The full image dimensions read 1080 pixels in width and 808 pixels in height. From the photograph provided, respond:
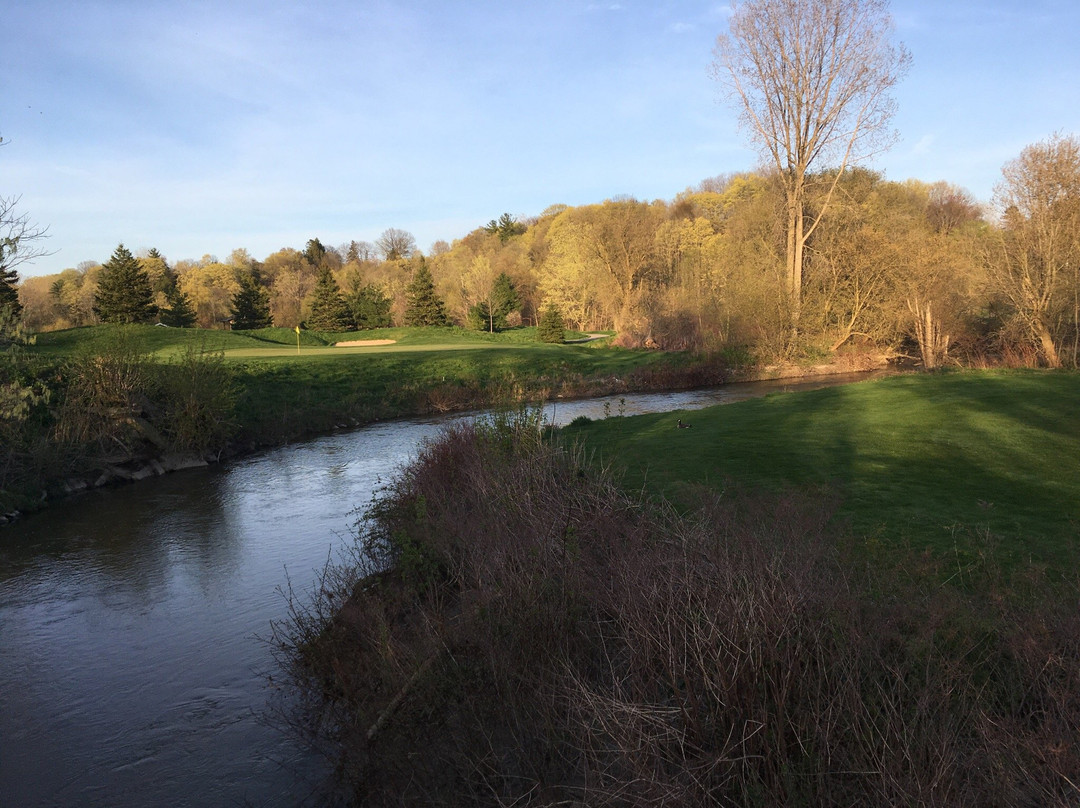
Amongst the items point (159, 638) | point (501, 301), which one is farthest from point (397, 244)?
point (159, 638)

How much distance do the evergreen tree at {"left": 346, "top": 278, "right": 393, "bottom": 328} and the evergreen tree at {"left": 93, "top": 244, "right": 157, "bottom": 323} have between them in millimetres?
16908

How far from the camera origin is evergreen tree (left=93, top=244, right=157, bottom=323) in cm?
4789

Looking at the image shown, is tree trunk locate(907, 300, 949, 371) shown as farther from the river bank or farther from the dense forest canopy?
the river bank

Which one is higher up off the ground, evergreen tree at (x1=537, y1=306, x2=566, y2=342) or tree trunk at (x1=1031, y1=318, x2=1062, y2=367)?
evergreen tree at (x1=537, y1=306, x2=566, y2=342)

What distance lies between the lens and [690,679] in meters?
3.75

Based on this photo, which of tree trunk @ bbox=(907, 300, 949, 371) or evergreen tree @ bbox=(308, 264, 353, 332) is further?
evergreen tree @ bbox=(308, 264, 353, 332)

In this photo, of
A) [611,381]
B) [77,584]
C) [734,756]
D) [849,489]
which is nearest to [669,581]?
[734,756]

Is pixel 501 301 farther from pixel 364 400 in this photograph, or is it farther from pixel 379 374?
pixel 364 400

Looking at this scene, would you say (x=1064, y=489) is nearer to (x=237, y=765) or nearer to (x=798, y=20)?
(x=237, y=765)

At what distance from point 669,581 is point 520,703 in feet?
5.25

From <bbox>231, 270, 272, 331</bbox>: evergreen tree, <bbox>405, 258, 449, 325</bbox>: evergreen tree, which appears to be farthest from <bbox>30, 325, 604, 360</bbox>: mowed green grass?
<bbox>231, 270, 272, 331</bbox>: evergreen tree

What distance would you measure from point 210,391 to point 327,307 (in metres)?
41.8

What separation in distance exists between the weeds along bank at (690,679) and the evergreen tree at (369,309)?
56.8 meters

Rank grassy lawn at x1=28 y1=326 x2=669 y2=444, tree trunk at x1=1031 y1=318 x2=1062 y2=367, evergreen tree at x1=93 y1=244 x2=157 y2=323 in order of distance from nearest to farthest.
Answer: grassy lawn at x1=28 y1=326 x2=669 y2=444 → tree trunk at x1=1031 y1=318 x2=1062 y2=367 → evergreen tree at x1=93 y1=244 x2=157 y2=323
